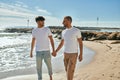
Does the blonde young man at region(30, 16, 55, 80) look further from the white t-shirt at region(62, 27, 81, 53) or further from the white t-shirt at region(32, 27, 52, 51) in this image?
the white t-shirt at region(62, 27, 81, 53)

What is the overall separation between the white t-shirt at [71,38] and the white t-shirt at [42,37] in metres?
0.70

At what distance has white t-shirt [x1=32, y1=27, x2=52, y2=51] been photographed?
8008 millimetres

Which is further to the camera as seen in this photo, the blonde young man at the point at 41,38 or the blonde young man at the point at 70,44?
the blonde young man at the point at 41,38

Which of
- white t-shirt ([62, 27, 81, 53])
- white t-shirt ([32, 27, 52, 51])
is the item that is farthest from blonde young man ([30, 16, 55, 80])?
white t-shirt ([62, 27, 81, 53])

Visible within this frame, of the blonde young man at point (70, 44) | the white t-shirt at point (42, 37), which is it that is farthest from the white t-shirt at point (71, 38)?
the white t-shirt at point (42, 37)

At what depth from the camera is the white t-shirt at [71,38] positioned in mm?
7363

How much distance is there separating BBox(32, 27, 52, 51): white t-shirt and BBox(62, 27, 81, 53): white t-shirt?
27.6 inches

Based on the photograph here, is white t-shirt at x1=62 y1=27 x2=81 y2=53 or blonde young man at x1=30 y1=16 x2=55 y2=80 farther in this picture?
blonde young man at x1=30 y1=16 x2=55 y2=80

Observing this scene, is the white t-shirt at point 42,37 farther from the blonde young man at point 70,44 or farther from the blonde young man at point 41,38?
the blonde young man at point 70,44

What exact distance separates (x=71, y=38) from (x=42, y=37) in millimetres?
1030

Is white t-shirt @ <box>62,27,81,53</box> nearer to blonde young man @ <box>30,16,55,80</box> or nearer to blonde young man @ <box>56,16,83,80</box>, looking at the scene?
blonde young man @ <box>56,16,83,80</box>

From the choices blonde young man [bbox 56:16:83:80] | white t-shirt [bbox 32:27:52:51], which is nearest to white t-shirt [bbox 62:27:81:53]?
blonde young man [bbox 56:16:83:80]

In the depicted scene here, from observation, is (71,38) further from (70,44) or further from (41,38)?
(41,38)

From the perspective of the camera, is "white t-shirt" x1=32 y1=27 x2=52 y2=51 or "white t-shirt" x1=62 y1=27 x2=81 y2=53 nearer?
"white t-shirt" x1=62 y1=27 x2=81 y2=53
